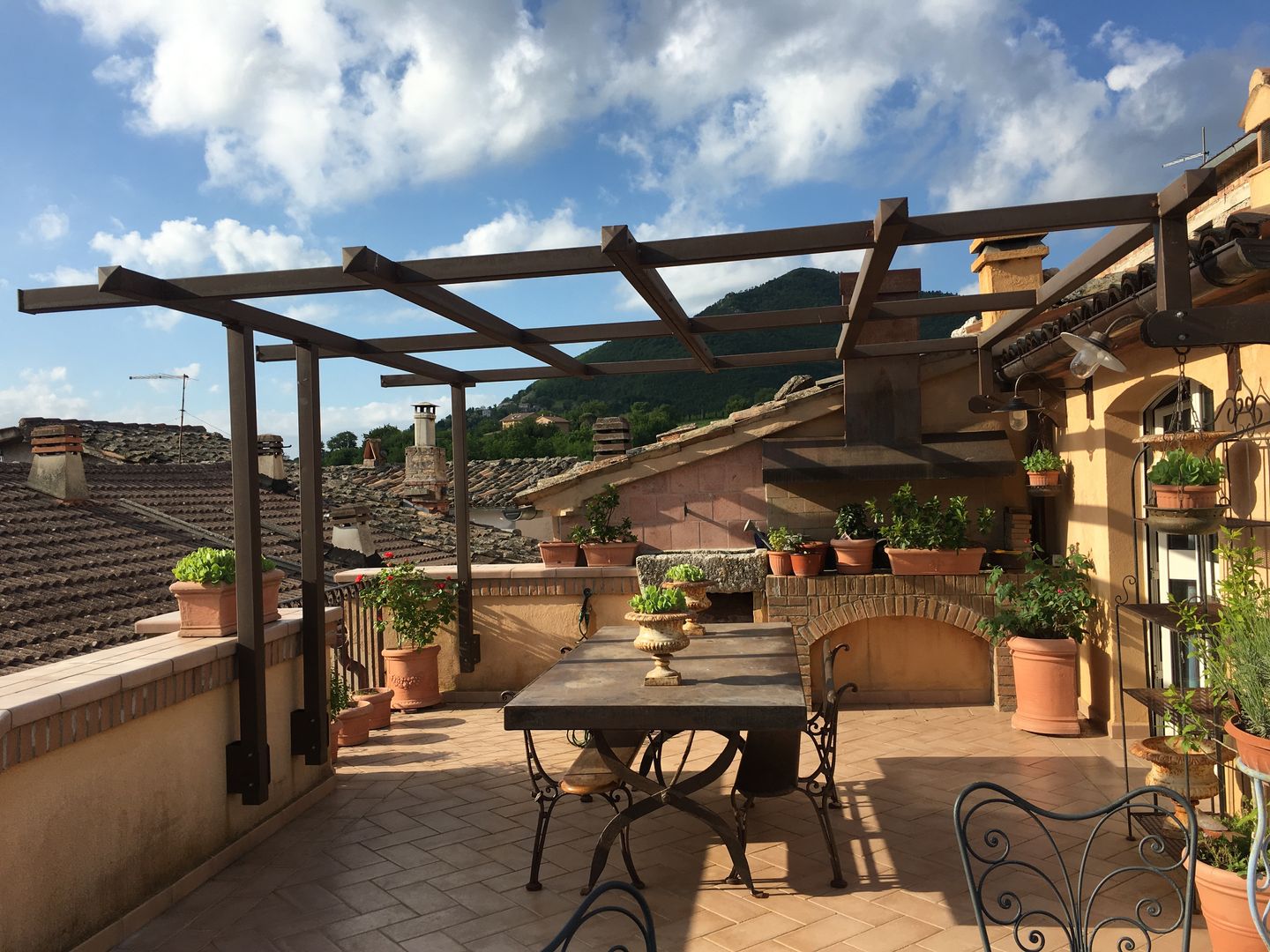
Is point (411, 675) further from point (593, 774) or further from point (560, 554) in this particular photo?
point (593, 774)

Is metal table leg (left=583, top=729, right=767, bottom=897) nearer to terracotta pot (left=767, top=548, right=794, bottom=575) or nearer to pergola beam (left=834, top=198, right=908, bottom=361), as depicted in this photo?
pergola beam (left=834, top=198, right=908, bottom=361)

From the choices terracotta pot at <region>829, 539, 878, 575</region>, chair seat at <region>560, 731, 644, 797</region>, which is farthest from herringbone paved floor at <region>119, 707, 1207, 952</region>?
terracotta pot at <region>829, 539, 878, 575</region>

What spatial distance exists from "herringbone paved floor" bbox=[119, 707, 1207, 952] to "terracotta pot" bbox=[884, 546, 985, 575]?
1.39 m

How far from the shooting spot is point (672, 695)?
3.84 m

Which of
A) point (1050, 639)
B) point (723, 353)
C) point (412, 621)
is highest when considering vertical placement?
point (723, 353)

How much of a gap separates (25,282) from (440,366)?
3.19 meters

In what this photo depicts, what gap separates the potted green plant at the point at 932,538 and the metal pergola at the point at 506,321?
1.10m

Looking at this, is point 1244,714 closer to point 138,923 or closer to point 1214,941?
point 1214,941

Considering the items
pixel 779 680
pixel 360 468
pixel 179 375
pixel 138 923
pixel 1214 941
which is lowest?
pixel 138 923

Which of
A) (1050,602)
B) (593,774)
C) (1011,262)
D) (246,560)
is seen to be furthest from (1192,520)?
(246,560)

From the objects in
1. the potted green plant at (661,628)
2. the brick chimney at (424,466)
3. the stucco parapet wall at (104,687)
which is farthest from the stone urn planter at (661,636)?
the brick chimney at (424,466)

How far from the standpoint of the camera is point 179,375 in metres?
16.9

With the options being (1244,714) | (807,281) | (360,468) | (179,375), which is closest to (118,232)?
(1244,714)

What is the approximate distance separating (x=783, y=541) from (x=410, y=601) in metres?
3.25
